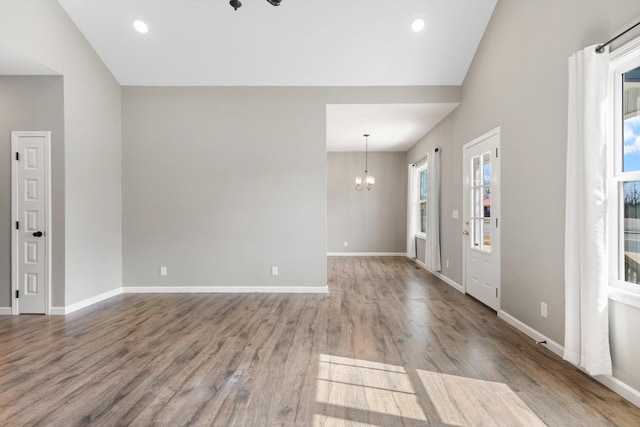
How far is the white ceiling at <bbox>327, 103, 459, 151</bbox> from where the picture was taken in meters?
5.48

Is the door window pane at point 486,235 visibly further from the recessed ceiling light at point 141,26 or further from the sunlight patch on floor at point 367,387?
the recessed ceiling light at point 141,26

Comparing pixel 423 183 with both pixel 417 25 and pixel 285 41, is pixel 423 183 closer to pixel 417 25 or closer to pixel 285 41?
pixel 417 25

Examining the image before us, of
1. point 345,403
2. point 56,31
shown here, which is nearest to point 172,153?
point 56,31

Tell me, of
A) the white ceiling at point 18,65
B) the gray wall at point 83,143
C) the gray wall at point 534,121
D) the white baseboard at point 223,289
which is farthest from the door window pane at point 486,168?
the white ceiling at point 18,65

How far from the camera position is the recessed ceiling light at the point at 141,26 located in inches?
173

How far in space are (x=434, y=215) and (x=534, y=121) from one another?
11.2ft

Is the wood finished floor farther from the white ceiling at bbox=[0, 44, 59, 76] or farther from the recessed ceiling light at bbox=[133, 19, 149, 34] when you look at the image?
the recessed ceiling light at bbox=[133, 19, 149, 34]

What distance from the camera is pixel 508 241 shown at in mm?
3910

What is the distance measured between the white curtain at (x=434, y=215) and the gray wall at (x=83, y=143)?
5344 millimetres

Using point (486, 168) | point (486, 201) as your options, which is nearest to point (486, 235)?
point (486, 201)

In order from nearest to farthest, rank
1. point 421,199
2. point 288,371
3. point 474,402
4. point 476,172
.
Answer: point 474,402 < point 288,371 < point 476,172 < point 421,199

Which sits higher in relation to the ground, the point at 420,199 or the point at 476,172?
the point at 476,172

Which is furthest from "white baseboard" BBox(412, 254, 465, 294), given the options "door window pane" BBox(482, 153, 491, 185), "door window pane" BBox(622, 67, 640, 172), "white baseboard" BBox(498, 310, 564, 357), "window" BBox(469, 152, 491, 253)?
"door window pane" BBox(622, 67, 640, 172)

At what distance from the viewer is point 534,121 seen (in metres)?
3.37
